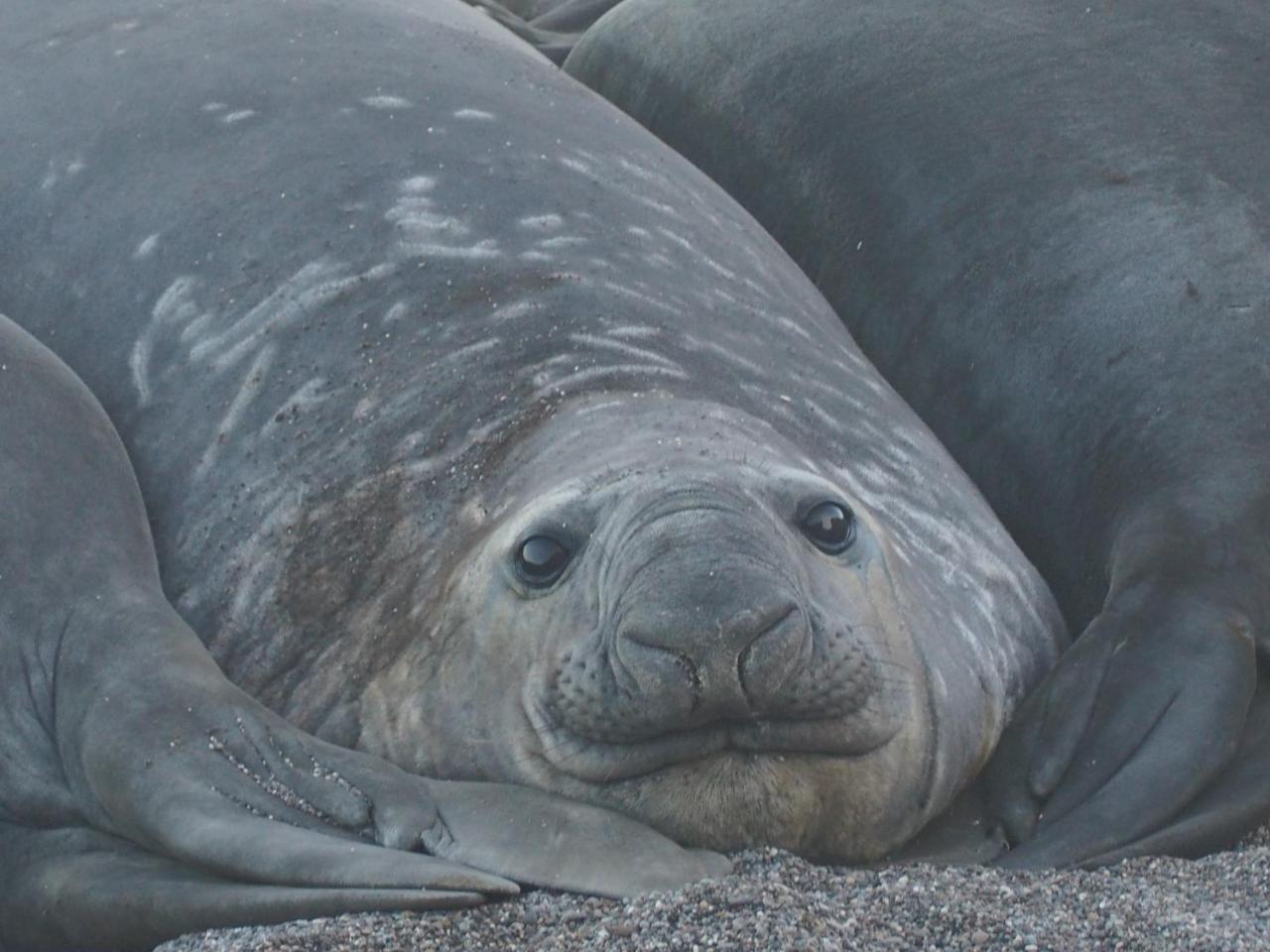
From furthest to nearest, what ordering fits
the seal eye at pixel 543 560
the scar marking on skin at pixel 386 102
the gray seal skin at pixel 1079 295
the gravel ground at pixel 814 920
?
the scar marking on skin at pixel 386 102
the gray seal skin at pixel 1079 295
the seal eye at pixel 543 560
the gravel ground at pixel 814 920

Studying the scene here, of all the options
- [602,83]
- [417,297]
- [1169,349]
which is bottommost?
[602,83]

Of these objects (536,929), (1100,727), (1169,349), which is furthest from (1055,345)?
(536,929)

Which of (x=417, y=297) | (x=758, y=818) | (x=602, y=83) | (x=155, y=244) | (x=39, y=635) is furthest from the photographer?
(x=602, y=83)

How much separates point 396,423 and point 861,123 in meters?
1.90

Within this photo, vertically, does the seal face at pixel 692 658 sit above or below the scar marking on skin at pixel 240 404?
above

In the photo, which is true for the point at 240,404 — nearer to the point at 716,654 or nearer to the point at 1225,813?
the point at 716,654

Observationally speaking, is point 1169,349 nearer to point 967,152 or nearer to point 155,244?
point 967,152

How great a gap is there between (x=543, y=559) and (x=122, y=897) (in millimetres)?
743

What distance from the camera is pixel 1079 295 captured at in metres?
4.88

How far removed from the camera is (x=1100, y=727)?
3.90 m

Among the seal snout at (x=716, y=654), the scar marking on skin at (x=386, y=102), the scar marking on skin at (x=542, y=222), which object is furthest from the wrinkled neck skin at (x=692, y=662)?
the scar marking on skin at (x=386, y=102)

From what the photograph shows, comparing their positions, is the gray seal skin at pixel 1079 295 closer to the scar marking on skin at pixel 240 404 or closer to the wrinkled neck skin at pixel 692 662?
the wrinkled neck skin at pixel 692 662

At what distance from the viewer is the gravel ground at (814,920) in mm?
2951

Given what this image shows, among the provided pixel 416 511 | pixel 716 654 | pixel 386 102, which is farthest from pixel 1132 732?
pixel 386 102
